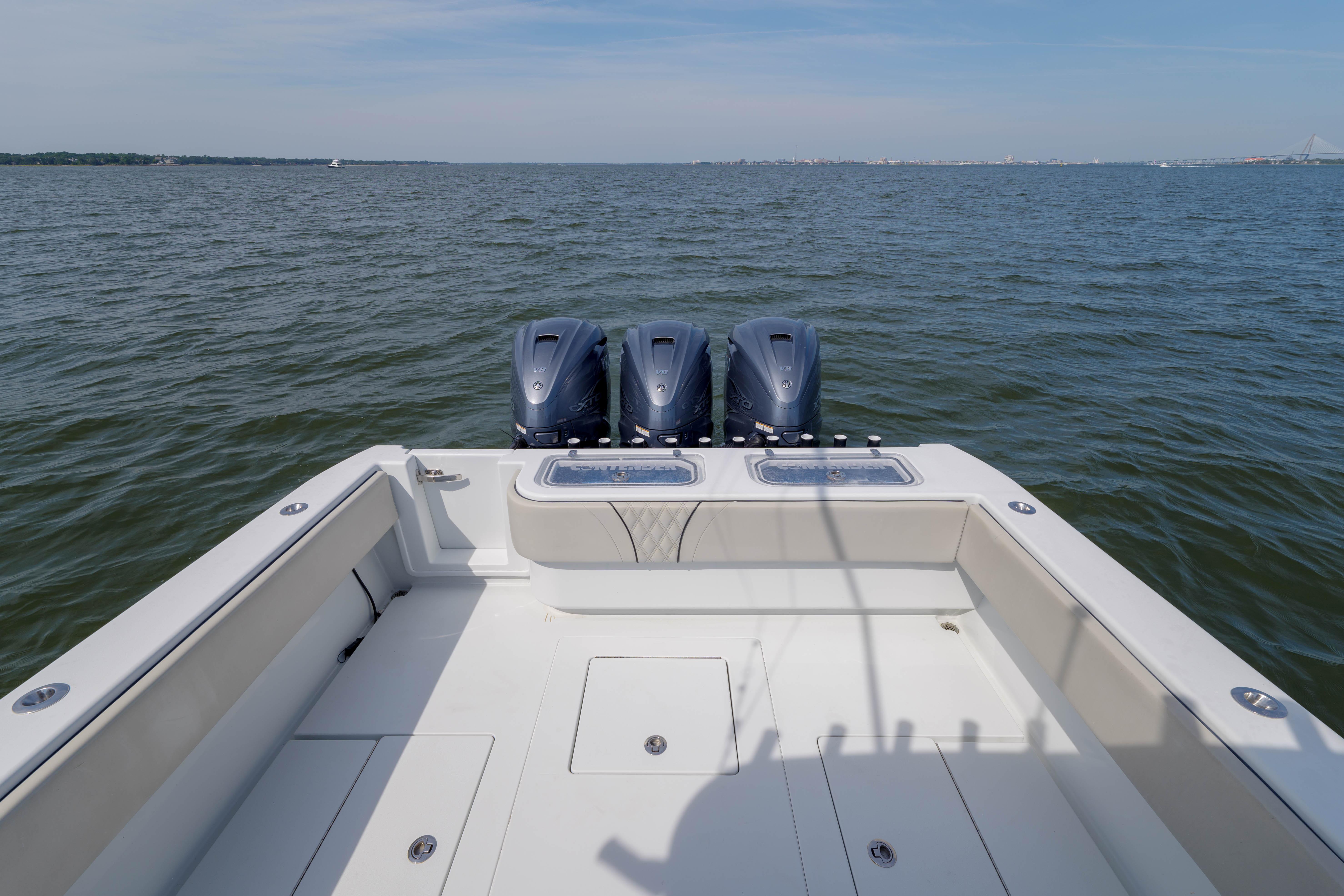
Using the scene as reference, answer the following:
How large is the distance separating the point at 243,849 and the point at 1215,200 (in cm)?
3804

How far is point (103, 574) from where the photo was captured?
12.7 ft

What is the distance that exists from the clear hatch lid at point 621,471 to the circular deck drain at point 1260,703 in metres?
1.39

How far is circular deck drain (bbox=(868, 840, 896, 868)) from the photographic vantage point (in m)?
1.50

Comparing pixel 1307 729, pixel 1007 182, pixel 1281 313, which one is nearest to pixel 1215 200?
pixel 1007 182

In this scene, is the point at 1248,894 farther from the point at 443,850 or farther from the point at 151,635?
the point at 151,635

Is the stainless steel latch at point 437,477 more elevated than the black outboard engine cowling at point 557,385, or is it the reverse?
the black outboard engine cowling at point 557,385

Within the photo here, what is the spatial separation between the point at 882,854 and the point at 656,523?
3.49 ft

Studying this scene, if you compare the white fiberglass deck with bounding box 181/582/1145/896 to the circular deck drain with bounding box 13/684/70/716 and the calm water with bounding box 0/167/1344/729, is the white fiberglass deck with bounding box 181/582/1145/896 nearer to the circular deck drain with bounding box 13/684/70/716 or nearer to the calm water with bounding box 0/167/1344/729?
the circular deck drain with bounding box 13/684/70/716

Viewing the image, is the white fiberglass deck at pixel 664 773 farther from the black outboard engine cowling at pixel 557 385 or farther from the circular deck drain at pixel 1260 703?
the black outboard engine cowling at pixel 557 385

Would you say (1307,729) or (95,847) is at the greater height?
(1307,729)

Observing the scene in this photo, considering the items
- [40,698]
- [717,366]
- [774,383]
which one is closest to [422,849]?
[40,698]

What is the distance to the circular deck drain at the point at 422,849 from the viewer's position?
1531 millimetres

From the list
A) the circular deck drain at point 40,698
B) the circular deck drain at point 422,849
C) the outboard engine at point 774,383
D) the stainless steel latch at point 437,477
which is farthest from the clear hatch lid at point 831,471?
the circular deck drain at point 40,698

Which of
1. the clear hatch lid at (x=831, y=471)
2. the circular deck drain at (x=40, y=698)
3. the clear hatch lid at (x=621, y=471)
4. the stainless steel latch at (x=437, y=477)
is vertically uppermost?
the clear hatch lid at (x=831, y=471)
